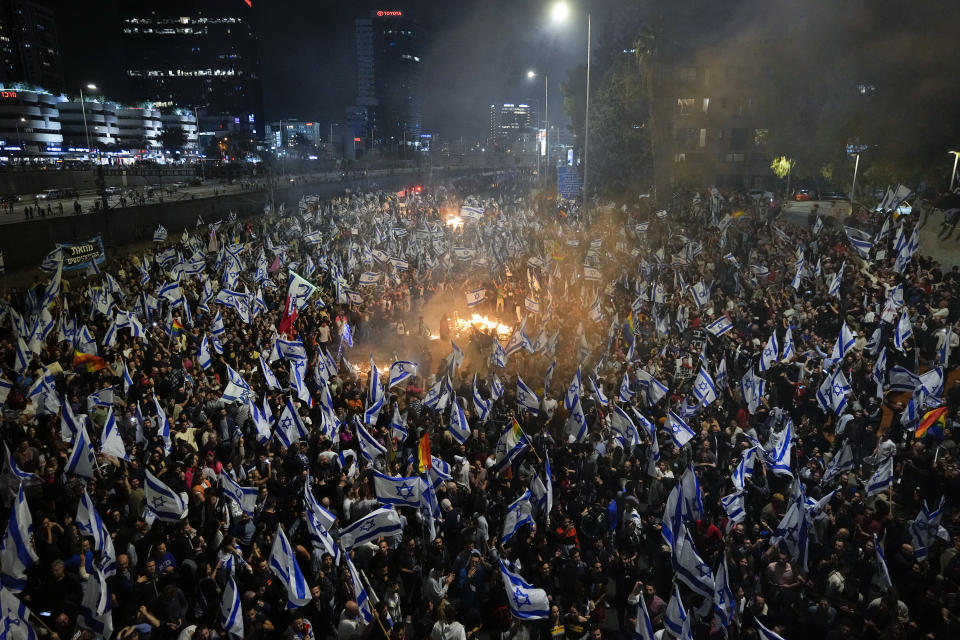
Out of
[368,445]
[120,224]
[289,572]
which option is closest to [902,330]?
[368,445]

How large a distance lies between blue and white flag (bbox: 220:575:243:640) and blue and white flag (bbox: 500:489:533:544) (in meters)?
2.99

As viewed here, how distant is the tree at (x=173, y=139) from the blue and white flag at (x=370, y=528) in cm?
10758

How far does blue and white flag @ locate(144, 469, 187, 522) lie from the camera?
7.41 meters

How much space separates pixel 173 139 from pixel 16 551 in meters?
107

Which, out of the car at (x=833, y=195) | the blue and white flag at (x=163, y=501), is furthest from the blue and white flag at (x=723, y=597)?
the car at (x=833, y=195)

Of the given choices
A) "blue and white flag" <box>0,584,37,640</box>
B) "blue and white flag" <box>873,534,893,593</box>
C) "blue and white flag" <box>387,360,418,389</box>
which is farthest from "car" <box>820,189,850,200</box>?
"blue and white flag" <box>0,584,37,640</box>

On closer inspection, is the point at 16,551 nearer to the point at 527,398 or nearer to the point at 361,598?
the point at 361,598

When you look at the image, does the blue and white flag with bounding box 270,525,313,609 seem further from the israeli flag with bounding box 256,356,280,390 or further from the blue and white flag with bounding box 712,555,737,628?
the israeli flag with bounding box 256,356,280,390

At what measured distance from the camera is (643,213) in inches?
1320

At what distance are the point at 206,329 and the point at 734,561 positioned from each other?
11.5 meters

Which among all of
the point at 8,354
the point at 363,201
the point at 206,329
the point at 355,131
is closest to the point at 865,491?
the point at 206,329

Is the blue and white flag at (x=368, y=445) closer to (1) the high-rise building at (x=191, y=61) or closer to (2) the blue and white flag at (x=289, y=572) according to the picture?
(2) the blue and white flag at (x=289, y=572)

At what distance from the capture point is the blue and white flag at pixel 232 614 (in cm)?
607

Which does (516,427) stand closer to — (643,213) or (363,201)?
(643,213)
